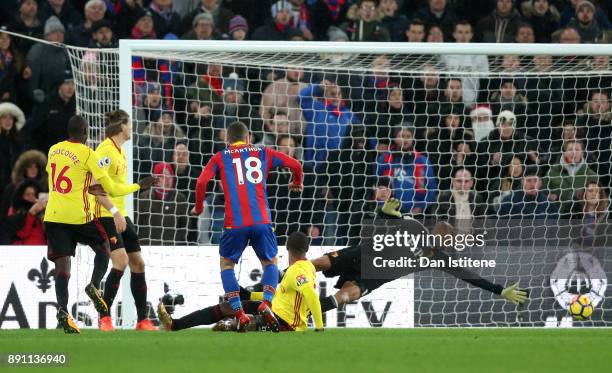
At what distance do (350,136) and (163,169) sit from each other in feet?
7.33

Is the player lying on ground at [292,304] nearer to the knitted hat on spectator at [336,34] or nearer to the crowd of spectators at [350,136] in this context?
the crowd of spectators at [350,136]

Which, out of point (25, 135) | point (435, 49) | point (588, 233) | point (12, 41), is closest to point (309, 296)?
point (435, 49)

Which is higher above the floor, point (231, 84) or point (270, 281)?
point (231, 84)

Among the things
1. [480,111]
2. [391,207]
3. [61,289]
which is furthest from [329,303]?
[480,111]

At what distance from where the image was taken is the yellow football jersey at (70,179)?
10633mm

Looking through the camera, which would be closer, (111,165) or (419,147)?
(111,165)

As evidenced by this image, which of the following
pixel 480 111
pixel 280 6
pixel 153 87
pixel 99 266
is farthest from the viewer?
pixel 280 6

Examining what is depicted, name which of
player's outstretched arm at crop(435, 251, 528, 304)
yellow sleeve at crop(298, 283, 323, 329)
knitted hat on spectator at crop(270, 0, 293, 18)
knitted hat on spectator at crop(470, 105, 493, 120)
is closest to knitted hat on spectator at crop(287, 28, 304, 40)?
knitted hat on spectator at crop(270, 0, 293, 18)

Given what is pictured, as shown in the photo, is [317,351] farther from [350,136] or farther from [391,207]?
[350,136]

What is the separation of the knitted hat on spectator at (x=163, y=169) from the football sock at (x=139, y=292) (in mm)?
2672

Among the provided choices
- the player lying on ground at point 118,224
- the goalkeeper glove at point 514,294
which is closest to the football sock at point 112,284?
the player lying on ground at point 118,224

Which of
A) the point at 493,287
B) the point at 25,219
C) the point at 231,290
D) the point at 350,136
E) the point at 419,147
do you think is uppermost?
the point at 350,136

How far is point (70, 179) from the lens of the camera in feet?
35.1

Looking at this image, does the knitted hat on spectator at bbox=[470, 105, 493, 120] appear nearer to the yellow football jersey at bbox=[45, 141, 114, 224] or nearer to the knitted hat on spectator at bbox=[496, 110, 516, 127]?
the knitted hat on spectator at bbox=[496, 110, 516, 127]
